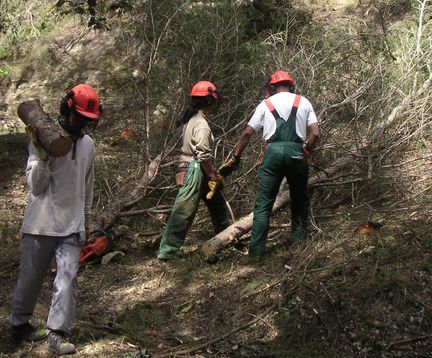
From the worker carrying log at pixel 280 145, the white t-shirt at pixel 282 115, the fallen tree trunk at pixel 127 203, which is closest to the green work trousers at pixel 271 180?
the worker carrying log at pixel 280 145

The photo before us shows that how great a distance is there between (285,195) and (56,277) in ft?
10.0

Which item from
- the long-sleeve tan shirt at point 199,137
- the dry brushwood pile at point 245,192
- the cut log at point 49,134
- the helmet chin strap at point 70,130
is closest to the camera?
the cut log at point 49,134

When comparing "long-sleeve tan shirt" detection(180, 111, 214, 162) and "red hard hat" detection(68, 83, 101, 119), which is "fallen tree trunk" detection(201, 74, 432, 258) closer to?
"long-sleeve tan shirt" detection(180, 111, 214, 162)

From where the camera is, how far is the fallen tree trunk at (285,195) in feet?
17.4

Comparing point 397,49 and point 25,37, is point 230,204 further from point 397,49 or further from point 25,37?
point 25,37

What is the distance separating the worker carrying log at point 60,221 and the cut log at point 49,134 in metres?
0.02

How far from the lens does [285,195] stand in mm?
5859

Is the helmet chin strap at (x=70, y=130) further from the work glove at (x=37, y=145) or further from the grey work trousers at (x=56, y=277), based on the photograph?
the grey work trousers at (x=56, y=277)

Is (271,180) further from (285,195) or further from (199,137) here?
(285,195)

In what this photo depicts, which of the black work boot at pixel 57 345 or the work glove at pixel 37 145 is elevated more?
the work glove at pixel 37 145

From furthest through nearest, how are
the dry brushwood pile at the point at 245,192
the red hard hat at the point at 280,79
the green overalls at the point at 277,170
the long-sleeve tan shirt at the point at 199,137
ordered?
1. the long-sleeve tan shirt at the point at 199,137
2. the red hard hat at the point at 280,79
3. the green overalls at the point at 277,170
4. the dry brushwood pile at the point at 245,192

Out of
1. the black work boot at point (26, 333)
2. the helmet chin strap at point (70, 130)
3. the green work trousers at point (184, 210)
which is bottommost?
the black work boot at point (26, 333)

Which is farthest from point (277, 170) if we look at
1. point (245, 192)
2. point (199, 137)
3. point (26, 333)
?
point (26, 333)

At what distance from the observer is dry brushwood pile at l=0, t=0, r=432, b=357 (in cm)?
374
